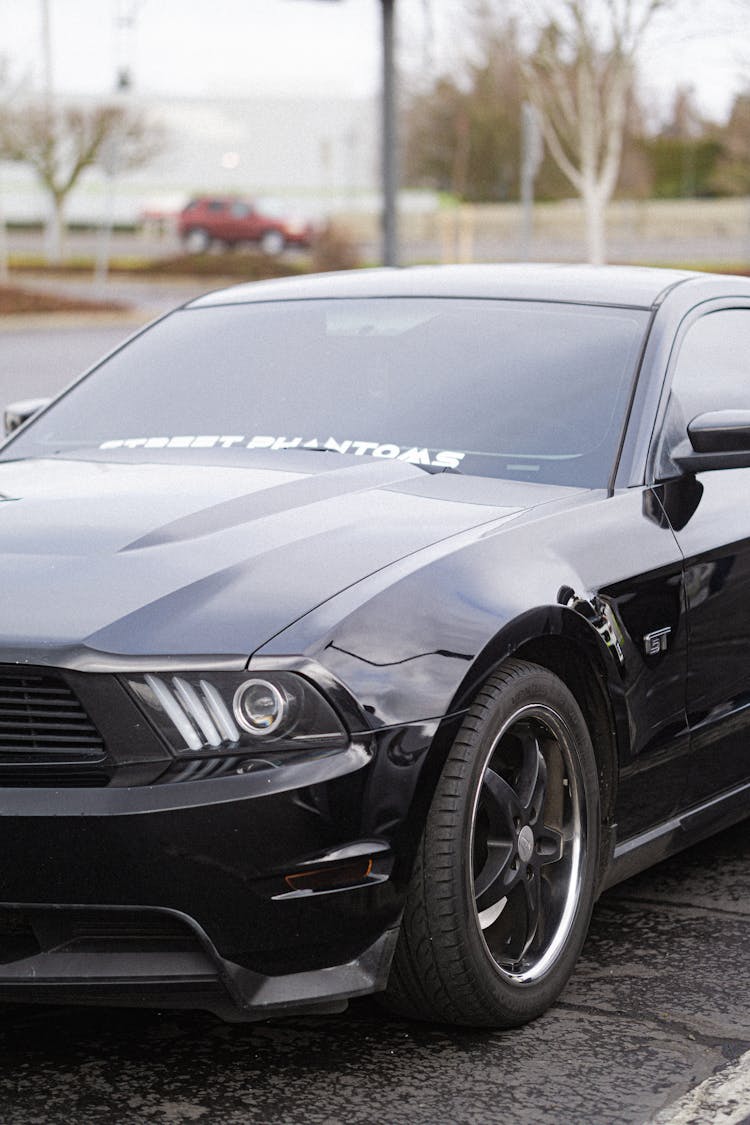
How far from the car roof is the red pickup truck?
46.0 m

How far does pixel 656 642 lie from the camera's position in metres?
3.87

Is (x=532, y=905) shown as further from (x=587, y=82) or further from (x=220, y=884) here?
(x=587, y=82)

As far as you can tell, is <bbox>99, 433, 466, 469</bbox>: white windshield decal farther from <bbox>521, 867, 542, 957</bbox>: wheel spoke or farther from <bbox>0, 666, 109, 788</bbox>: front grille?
<bbox>0, 666, 109, 788</bbox>: front grille

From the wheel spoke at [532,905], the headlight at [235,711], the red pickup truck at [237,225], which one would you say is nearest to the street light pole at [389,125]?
the wheel spoke at [532,905]

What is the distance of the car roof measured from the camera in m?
4.70

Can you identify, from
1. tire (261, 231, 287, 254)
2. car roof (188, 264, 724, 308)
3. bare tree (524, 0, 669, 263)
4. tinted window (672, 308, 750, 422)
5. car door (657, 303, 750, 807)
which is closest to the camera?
car door (657, 303, 750, 807)

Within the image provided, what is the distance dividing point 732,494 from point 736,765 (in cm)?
→ 65

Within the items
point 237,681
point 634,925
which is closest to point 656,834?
point 634,925

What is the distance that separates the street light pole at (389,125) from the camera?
466 inches

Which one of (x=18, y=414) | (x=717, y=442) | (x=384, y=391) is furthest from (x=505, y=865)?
(x=18, y=414)

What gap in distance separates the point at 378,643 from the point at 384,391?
1.43 m

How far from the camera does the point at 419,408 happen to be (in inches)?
173

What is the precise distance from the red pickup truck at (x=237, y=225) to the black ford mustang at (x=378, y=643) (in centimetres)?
4664

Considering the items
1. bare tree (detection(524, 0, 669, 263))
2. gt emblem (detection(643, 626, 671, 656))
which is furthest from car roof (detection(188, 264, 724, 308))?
bare tree (detection(524, 0, 669, 263))
